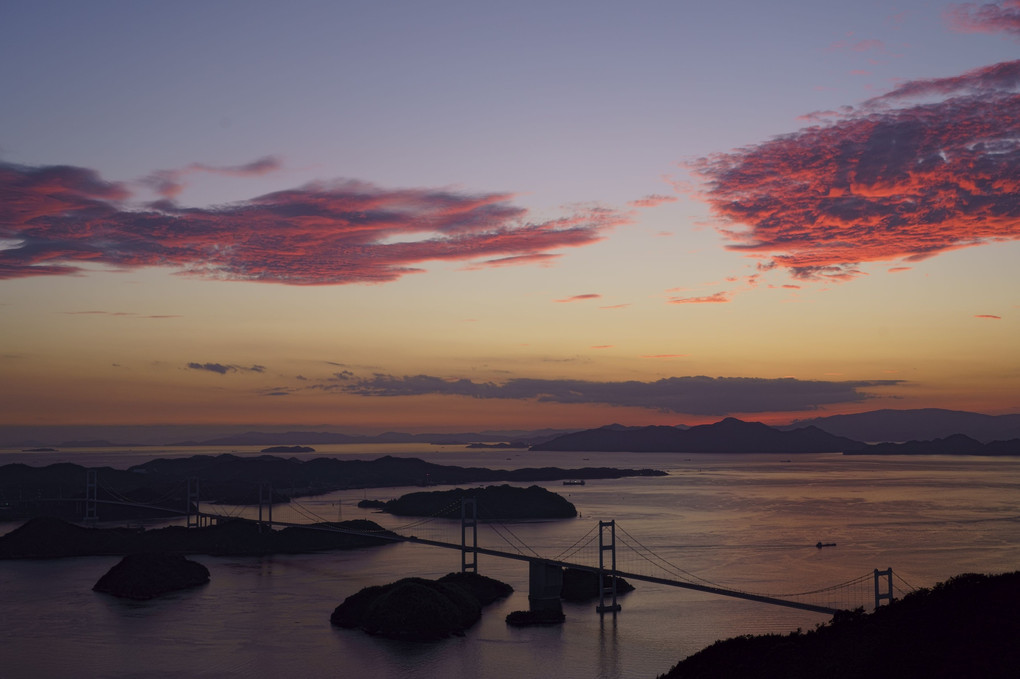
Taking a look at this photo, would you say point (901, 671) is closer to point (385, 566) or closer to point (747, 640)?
point (747, 640)

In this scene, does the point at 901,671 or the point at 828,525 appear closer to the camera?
the point at 901,671

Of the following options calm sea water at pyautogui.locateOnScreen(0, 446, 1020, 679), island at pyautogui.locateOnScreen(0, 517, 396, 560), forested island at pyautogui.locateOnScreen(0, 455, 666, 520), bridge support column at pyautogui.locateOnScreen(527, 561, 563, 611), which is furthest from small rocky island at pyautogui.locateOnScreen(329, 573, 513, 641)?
forested island at pyautogui.locateOnScreen(0, 455, 666, 520)

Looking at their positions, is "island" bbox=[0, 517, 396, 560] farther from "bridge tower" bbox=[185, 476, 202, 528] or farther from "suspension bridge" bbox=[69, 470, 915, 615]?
"bridge tower" bbox=[185, 476, 202, 528]

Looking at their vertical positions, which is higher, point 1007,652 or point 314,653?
point 1007,652

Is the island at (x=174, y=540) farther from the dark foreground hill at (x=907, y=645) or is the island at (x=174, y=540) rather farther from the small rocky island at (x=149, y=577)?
the dark foreground hill at (x=907, y=645)

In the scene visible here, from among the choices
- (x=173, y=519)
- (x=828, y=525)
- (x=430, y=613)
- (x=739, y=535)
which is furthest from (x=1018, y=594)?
(x=173, y=519)

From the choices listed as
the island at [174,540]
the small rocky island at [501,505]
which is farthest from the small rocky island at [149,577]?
the small rocky island at [501,505]
